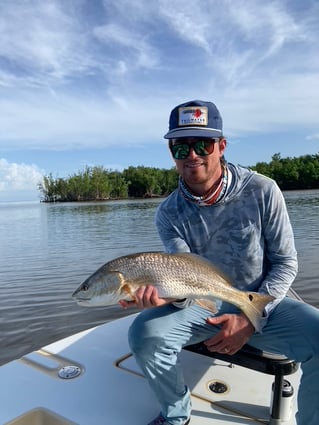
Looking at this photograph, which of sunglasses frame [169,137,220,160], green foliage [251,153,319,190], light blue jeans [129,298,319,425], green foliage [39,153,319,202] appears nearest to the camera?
light blue jeans [129,298,319,425]

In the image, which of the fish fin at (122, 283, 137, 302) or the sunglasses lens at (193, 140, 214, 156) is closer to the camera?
the fish fin at (122, 283, 137, 302)

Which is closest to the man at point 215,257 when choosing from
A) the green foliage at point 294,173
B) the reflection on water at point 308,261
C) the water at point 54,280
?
the water at point 54,280

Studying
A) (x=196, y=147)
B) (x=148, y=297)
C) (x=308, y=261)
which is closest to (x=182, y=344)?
(x=148, y=297)

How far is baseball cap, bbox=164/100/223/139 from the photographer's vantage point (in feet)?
9.82

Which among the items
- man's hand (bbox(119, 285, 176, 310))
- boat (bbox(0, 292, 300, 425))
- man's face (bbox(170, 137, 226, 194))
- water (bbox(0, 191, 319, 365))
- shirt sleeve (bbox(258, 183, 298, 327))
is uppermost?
man's face (bbox(170, 137, 226, 194))

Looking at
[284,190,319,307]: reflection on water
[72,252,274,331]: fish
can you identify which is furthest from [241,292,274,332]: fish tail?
[284,190,319,307]: reflection on water

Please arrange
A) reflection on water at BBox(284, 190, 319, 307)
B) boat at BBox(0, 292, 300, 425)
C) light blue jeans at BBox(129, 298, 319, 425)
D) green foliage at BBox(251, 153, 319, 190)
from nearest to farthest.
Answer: light blue jeans at BBox(129, 298, 319, 425)
boat at BBox(0, 292, 300, 425)
reflection on water at BBox(284, 190, 319, 307)
green foliage at BBox(251, 153, 319, 190)

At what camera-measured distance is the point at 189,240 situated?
3207mm

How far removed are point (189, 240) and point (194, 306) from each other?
22.2 inches

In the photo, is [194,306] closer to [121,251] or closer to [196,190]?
[196,190]

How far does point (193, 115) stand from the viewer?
2.99 meters

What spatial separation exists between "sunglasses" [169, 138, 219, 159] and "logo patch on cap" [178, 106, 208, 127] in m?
0.14

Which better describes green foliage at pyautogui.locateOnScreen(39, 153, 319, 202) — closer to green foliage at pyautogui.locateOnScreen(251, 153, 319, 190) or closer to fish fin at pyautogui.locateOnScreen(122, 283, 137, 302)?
green foliage at pyautogui.locateOnScreen(251, 153, 319, 190)

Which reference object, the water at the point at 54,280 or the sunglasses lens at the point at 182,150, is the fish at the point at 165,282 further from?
the water at the point at 54,280
